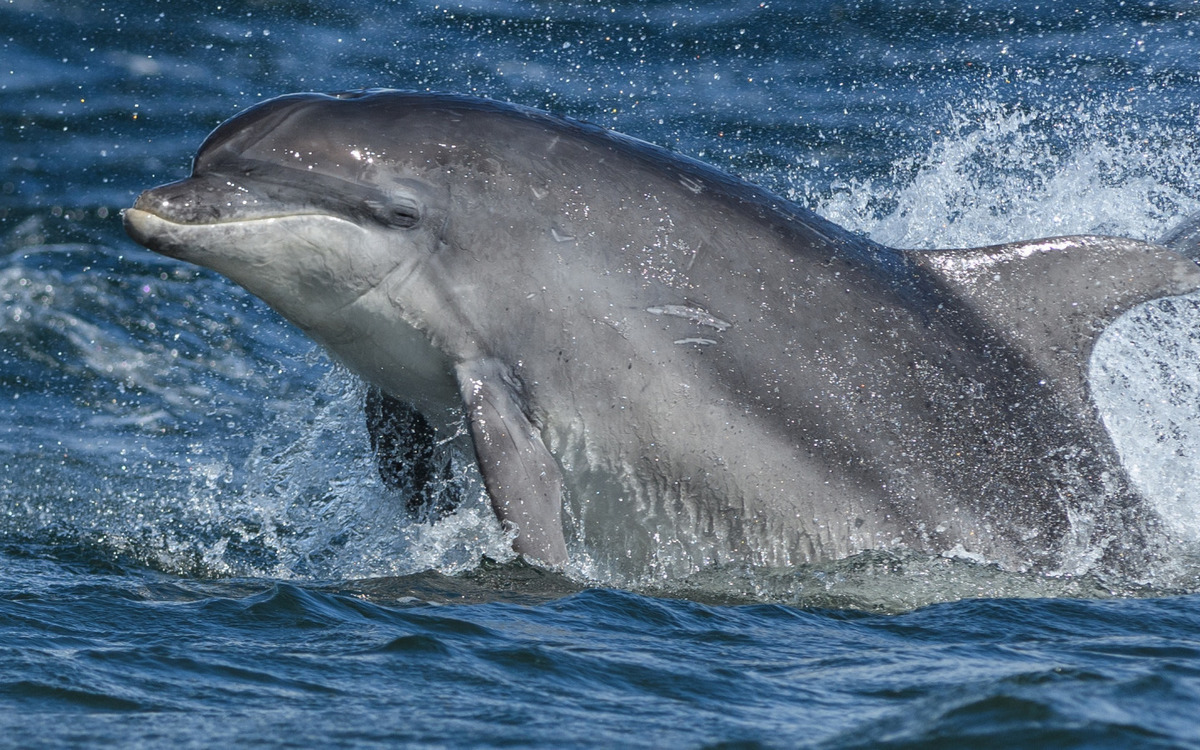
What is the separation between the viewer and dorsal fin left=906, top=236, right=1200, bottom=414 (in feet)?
23.6

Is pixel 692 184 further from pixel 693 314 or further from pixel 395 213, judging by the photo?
pixel 395 213

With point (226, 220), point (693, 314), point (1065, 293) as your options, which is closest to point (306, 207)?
point (226, 220)

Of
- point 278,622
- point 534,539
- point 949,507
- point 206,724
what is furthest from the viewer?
point 949,507

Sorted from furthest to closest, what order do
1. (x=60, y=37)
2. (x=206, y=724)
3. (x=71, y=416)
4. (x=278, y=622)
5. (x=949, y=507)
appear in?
(x=60, y=37) → (x=71, y=416) → (x=949, y=507) → (x=278, y=622) → (x=206, y=724)

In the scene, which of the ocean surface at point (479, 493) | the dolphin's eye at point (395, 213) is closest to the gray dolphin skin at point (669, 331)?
the dolphin's eye at point (395, 213)

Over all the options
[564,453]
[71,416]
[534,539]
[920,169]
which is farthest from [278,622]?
[920,169]

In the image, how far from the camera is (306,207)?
661 cm

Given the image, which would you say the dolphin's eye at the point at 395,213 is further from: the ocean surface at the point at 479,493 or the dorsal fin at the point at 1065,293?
the dorsal fin at the point at 1065,293

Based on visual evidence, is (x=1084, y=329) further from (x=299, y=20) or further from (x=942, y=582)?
(x=299, y=20)

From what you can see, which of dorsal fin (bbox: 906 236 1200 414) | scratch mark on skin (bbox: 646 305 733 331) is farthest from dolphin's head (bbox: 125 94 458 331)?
dorsal fin (bbox: 906 236 1200 414)

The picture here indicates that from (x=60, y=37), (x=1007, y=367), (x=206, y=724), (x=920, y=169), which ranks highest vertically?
(x=60, y=37)

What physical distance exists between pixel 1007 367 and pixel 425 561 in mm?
3022

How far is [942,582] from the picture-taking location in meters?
6.73

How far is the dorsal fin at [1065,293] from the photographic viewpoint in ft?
23.6
